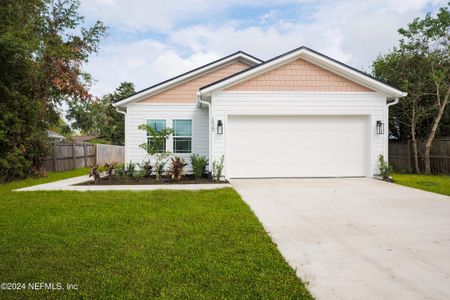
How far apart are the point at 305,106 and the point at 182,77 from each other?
16.9 feet

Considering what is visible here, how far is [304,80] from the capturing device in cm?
1095

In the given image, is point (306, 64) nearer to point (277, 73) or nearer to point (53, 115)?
point (277, 73)

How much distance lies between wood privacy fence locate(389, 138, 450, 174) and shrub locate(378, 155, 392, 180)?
4616mm

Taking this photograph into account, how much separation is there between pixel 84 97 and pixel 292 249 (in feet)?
47.0

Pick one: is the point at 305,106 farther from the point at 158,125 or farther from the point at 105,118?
the point at 105,118

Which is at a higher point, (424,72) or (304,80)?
(424,72)

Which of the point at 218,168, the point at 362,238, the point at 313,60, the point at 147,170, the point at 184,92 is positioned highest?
the point at 313,60

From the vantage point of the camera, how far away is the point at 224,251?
3.69 m

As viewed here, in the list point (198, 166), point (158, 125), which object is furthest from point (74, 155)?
point (198, 166)

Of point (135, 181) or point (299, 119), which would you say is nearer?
point (135, 181)

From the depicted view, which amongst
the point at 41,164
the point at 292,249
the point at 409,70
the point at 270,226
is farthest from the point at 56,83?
the point at 409,70

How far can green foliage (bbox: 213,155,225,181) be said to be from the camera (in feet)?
34.3

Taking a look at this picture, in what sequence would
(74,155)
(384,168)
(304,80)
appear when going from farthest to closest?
(74,155) → (304,80) → (384,168)

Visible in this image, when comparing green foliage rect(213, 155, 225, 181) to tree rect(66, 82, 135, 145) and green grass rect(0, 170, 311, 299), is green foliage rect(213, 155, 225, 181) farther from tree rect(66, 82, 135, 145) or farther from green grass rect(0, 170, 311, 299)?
tree rect(66, 82, 135, 145)
